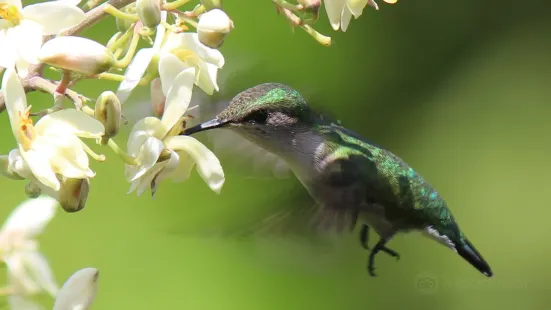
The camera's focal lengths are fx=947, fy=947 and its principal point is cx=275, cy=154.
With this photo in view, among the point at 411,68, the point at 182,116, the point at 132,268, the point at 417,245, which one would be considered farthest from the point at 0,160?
the point at 411,68

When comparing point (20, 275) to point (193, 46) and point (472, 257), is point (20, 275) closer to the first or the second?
point (193, 46)

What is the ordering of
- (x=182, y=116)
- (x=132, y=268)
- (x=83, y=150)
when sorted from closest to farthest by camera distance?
(x=83, y=150)
(x=182, y=116)
(x=132, y=268)

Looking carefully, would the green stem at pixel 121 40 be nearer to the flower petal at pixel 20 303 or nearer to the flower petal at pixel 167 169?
the flower petal at pixel 167 169

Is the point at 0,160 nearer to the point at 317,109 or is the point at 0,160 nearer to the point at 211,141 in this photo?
the point at 211,141

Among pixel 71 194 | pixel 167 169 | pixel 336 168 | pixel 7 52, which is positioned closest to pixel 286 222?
pixel 336 168

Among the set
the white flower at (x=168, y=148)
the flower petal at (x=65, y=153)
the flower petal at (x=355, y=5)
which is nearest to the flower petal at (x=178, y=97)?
the white flower at (x=168, y=148)
